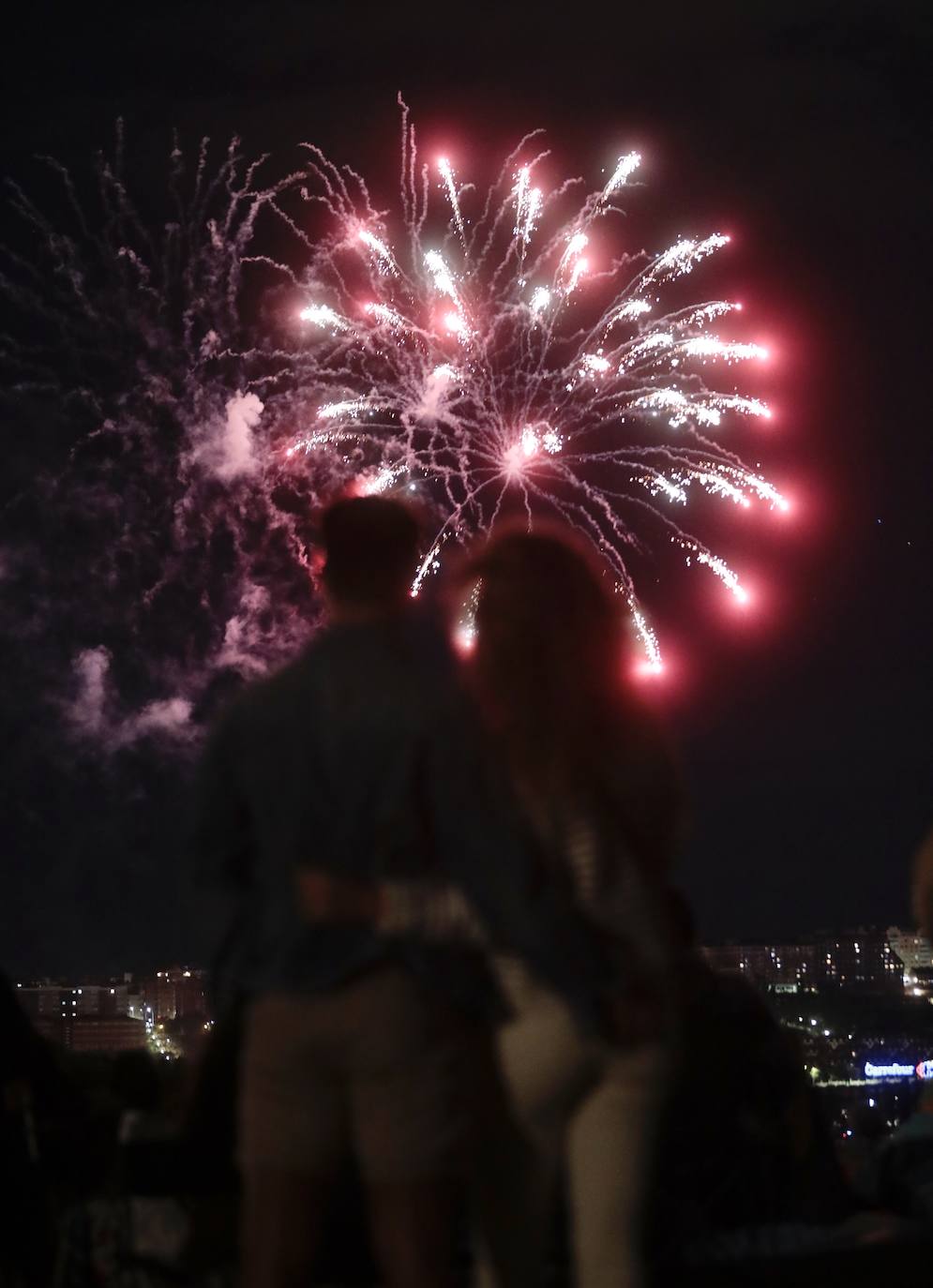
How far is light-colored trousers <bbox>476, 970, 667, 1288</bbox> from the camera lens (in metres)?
3.44

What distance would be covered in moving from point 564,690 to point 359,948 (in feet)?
2.17

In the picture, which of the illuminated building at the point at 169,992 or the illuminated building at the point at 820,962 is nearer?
the illuminated building at the point at 169,992

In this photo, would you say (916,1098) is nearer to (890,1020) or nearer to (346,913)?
(346,913)

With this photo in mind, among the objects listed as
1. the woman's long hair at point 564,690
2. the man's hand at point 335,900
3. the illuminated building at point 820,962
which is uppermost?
the illuminated building at point 820,962

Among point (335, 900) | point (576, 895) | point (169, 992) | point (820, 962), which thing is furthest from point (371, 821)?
point (820, 962)

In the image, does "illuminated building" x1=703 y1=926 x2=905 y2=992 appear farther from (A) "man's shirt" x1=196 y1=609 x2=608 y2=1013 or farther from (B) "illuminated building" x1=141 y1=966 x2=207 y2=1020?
(A) "man's shirt" x1=196 y1=609 x2=608 y2=1013

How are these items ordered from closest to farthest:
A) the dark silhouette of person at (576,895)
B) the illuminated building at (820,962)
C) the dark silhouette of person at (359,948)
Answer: the dark silhouette of person at (359,948) → the dark silhouette of person at (576,895) → the illuminated building at (820,962)

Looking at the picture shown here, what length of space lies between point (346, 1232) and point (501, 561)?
6.81 feet

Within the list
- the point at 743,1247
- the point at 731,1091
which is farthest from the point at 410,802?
the point at 743,1247

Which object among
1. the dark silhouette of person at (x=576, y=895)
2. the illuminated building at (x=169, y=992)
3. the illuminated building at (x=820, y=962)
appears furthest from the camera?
the illuminated building at (x=820, y=962)

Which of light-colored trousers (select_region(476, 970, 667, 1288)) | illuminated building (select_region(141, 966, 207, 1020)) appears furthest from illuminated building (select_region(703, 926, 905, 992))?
light-colored trousers (select_region(476, 970, 667, 1288))

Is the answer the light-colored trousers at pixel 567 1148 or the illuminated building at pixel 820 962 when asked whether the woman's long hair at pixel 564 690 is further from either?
the illuminated building at pixel 820 962

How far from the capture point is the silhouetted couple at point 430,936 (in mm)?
3188

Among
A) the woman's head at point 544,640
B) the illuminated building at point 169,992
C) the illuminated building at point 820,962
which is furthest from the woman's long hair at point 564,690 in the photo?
the illuminated building at point 820,962
